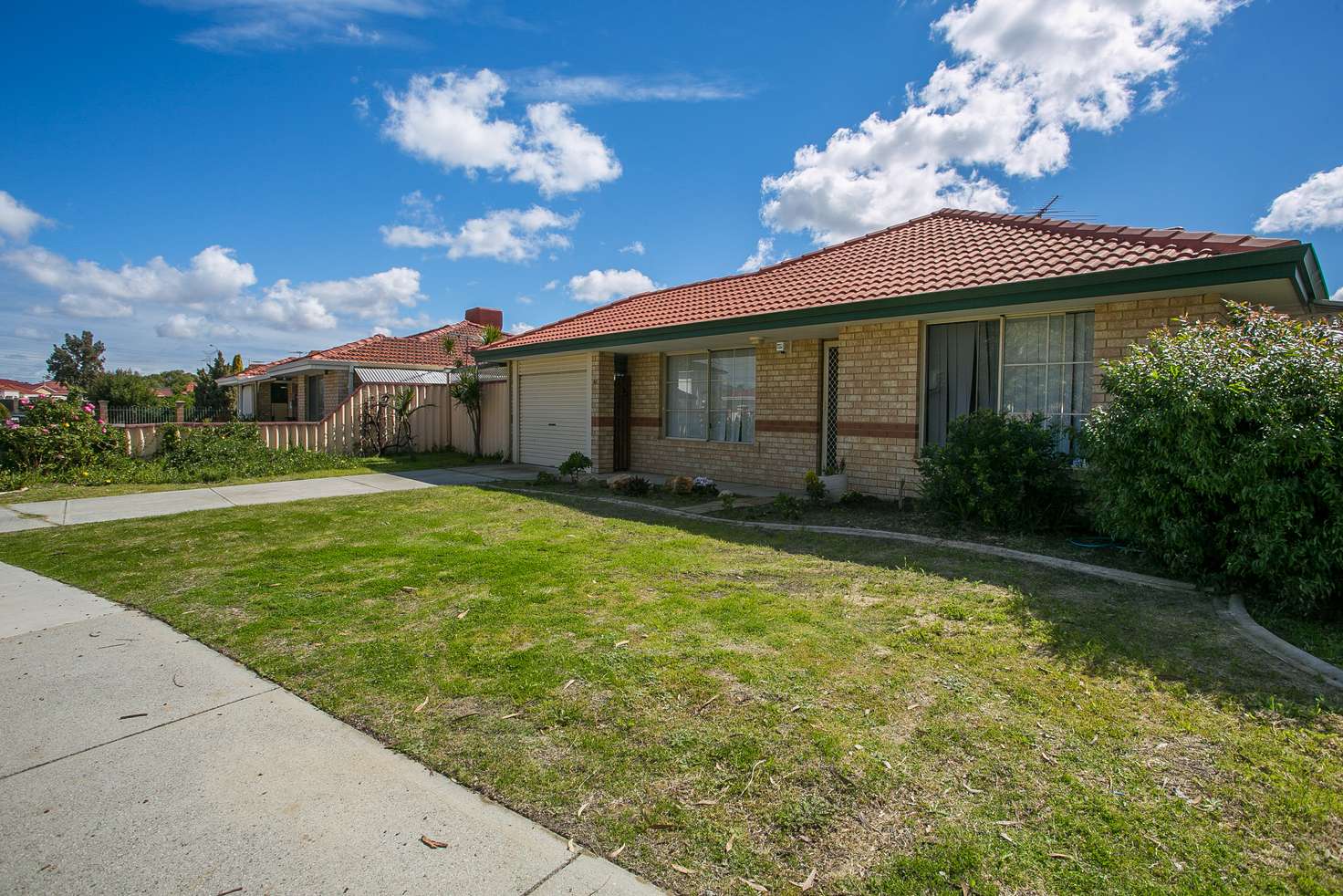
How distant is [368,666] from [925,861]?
3140 millimetres

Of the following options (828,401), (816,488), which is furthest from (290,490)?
(828,401)

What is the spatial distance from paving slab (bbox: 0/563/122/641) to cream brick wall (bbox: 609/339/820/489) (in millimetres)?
9167

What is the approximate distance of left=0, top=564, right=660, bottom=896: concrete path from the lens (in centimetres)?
226

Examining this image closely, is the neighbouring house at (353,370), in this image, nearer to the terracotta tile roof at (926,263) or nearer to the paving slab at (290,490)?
the paving slab at (290,490)

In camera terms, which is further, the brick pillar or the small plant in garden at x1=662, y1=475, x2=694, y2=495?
the brick pillar

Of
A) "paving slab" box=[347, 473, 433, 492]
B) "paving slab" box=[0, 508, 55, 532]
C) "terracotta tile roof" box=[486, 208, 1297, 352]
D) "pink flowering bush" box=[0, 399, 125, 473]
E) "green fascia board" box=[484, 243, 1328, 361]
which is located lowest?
"paving slab" box=[0, 508, 55, 532]

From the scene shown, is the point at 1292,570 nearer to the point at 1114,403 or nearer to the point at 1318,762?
the point at 1114,403

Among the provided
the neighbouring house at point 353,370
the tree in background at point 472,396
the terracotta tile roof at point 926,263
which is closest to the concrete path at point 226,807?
the terracotta tile roof at point 926,263

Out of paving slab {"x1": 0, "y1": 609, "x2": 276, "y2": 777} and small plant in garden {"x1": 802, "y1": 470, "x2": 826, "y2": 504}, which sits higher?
small plant in garden {"x1": 802, "y1": 470, "x2": 826, "y2": 504}

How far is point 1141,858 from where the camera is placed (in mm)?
2281

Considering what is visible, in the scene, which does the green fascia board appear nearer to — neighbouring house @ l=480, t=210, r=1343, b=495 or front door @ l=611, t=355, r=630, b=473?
neighbouring house @ l=480, t=210, r=1343, b=495

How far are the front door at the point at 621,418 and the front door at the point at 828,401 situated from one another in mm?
4818

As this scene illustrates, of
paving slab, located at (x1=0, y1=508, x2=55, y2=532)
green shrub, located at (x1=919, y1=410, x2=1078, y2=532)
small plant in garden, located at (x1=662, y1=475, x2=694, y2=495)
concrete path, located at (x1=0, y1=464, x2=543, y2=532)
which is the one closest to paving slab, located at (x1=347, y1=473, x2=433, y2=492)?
concrete path, located at (x1=0, y1=464, x2=543, y2=532)

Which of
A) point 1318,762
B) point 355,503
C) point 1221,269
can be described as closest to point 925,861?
point 1318,762
